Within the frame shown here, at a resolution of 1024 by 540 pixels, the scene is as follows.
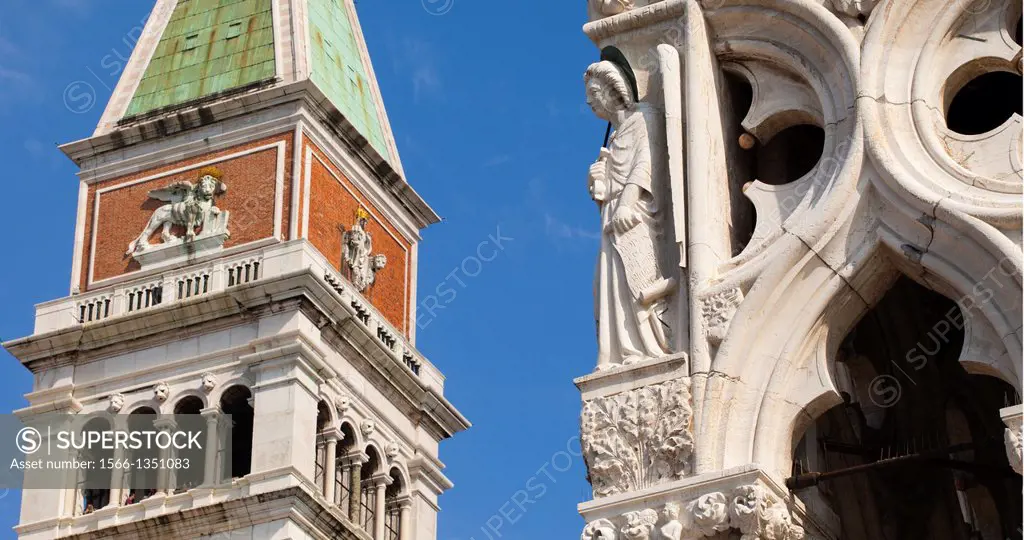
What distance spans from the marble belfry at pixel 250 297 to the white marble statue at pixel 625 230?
43.4 metres

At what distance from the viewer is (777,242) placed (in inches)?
446

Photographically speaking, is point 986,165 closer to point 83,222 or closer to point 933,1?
point 933,1

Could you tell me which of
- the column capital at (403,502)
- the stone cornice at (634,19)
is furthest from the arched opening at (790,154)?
the column capital at (403,502)

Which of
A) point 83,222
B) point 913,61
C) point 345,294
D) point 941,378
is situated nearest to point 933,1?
point 913,61

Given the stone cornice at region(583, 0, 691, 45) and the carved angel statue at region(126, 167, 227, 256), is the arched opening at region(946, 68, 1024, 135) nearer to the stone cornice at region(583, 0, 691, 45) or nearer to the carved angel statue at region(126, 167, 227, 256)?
the stone cornice at region(583, 0, 691, 45)

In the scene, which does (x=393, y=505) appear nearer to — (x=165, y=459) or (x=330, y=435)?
(x=330, y=435)

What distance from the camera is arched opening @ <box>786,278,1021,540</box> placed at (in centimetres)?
1264

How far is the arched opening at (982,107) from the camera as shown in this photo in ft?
42.4

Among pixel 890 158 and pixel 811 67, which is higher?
pixel 811 67

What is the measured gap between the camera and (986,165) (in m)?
11.0

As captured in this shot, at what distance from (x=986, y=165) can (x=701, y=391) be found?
168 centimetres

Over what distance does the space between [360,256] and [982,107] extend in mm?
49414

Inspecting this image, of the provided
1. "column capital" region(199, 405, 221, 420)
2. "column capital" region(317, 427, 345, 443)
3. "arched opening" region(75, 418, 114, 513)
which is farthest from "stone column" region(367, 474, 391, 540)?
"arched opening" region(75, 418, 114, 513)

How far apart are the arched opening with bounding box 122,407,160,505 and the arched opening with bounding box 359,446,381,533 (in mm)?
5268
